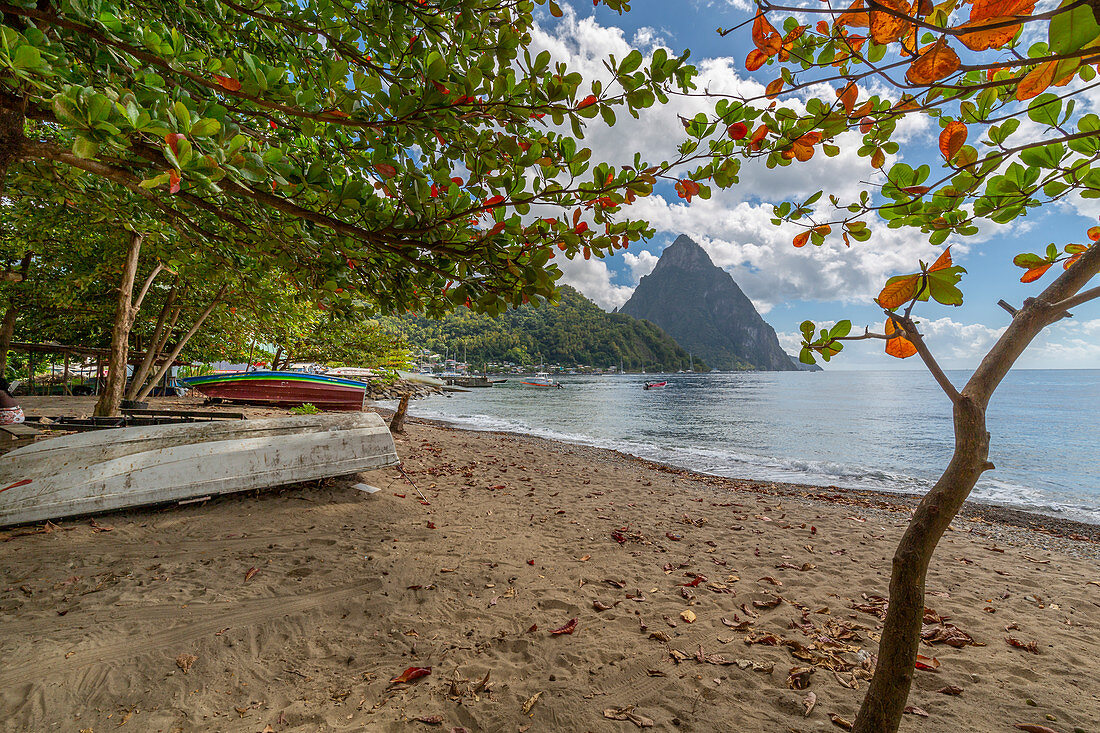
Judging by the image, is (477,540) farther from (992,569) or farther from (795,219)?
(992,569)

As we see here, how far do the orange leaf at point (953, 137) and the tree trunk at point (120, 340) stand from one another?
931 cm

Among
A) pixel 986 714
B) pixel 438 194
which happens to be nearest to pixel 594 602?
pixel 986 714

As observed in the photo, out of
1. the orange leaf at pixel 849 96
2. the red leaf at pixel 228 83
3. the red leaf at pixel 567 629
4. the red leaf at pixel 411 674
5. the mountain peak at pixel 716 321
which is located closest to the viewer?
the orange leaf at pixel 849 96

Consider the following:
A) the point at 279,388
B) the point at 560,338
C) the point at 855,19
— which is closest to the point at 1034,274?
the point at 855,19

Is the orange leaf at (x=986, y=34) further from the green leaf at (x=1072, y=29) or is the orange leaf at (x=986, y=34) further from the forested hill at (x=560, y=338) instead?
the forested hill at (x=560, y=338)

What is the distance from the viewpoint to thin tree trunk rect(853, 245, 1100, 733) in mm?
1347

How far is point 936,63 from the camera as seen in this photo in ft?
3.97

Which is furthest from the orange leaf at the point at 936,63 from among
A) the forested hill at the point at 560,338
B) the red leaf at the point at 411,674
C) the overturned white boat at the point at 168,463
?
the forested hill at the point at 560,338

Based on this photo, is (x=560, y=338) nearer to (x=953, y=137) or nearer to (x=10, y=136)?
(x=10, y=136)

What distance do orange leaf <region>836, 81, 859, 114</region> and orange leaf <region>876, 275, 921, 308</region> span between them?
0.87m

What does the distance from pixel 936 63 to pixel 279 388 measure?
16772mm

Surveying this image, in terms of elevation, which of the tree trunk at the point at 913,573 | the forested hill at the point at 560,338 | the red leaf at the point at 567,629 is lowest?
the red leaf at the point at 567,629

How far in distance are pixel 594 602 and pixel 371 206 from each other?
134 inches

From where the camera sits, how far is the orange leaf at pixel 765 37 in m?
1.46
